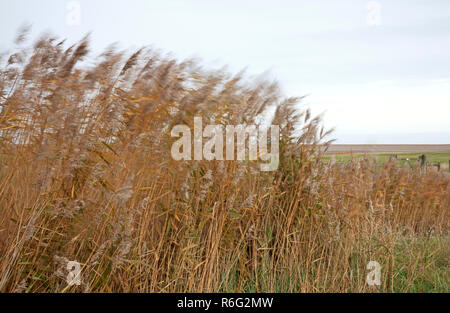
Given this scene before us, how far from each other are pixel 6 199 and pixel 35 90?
836mm

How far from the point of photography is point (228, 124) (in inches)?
133

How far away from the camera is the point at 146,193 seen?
114 inches

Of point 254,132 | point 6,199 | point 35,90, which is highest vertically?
point 35,90

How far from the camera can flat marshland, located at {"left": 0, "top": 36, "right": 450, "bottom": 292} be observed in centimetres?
262

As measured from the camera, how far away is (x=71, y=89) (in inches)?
118

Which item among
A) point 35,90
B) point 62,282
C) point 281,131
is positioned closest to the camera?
point 62,282

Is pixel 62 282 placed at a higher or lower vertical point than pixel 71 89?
lower

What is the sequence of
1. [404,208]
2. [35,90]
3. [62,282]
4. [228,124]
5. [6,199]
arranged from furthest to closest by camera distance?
1. [404,208]
2. [228,124]
3. [35,90]
4. [6,199]
5. [62,282]

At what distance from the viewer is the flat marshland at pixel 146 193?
2.62 metres
